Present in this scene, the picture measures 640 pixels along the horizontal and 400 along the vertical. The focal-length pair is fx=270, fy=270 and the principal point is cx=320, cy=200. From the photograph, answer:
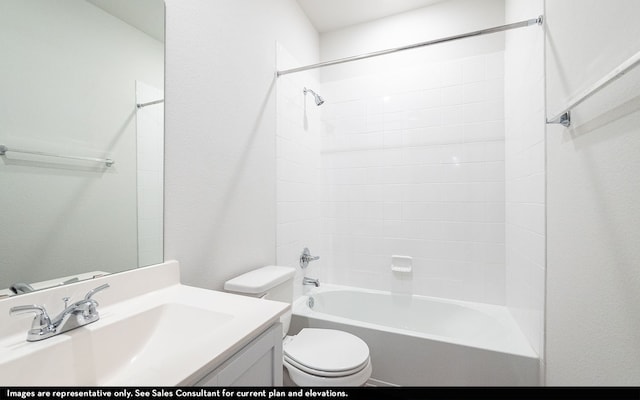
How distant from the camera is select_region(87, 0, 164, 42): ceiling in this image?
0.94 meters

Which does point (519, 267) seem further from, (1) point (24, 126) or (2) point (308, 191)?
(1) point (24, 126)

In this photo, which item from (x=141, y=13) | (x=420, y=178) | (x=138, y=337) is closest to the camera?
(x=138, y=337)

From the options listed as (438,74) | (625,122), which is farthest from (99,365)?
(438,74)

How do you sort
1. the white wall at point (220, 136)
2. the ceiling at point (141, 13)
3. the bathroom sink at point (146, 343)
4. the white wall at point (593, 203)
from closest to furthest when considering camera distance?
the bathroom sink at point (146, 343)
the white wall at point (593, 203)
the ceiling at point (141, 13)
the white wall at point (220, 136)

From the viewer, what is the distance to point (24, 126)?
0.74 metres

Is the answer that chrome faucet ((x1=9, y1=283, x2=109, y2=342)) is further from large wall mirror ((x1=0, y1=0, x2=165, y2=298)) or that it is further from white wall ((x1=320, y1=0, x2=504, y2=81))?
white wall ((x1=320, y1=0, x2=504, y2=81))

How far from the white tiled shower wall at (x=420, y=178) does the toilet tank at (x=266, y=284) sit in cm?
97

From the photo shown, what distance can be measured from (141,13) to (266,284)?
4.09ft

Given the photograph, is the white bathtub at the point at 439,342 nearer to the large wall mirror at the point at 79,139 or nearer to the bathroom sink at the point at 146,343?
the bathroom sink at the point at 146,343

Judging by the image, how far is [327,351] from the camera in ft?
4.53

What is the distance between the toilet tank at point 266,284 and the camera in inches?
52.0

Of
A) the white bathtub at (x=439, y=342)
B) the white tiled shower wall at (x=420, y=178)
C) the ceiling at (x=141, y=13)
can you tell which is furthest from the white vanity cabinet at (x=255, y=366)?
the white tiled shower wall at (x=420, y=178)

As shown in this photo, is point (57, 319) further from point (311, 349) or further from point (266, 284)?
point (311, 349)

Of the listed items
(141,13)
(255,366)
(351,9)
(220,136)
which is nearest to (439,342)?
(255,366)
